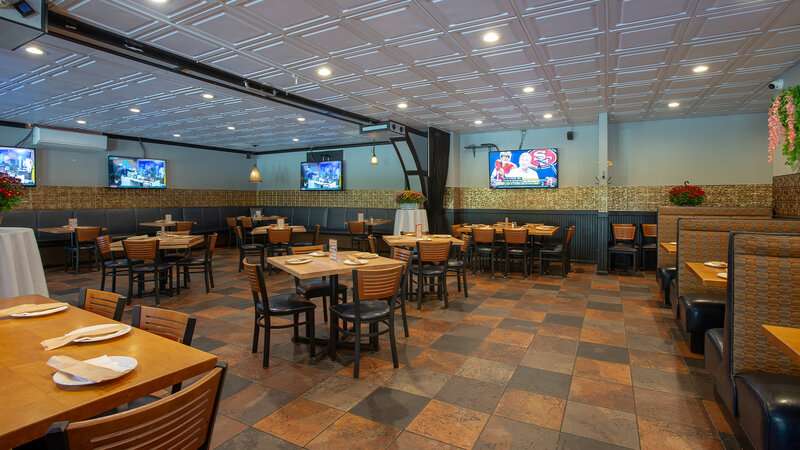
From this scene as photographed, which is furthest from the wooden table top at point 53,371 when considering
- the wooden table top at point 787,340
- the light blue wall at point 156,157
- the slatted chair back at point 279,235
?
the light blue wall at point 156,157

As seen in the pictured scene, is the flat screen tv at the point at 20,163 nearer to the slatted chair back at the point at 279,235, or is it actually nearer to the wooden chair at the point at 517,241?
the slatted chair back at the point at 279,235

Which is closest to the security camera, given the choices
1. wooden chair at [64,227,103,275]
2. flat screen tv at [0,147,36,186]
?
wooden chair at [64,227,103,275]

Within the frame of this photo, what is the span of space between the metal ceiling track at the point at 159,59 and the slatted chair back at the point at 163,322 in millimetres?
3537

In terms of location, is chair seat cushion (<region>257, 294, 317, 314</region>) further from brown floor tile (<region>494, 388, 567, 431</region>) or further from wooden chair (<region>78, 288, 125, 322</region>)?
brown floor tile (<region>494, 388, 567, 431</region>)

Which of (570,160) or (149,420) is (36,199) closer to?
(149,420)

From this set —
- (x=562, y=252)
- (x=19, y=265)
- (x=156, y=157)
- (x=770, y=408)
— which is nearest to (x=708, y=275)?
(x=770, y=408)

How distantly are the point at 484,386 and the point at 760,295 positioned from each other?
1.81 metres

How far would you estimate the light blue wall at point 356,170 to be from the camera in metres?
11.2

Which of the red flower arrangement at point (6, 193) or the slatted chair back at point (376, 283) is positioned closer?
the slatted chair back at point (376, 283)

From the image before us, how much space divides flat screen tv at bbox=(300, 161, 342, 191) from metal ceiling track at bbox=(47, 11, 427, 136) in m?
4.89

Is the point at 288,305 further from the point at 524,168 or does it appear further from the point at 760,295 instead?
the point at 524,168

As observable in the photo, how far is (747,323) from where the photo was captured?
2.15 m

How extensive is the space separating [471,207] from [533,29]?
6.40 meters

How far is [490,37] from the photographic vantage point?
13.7 ft
